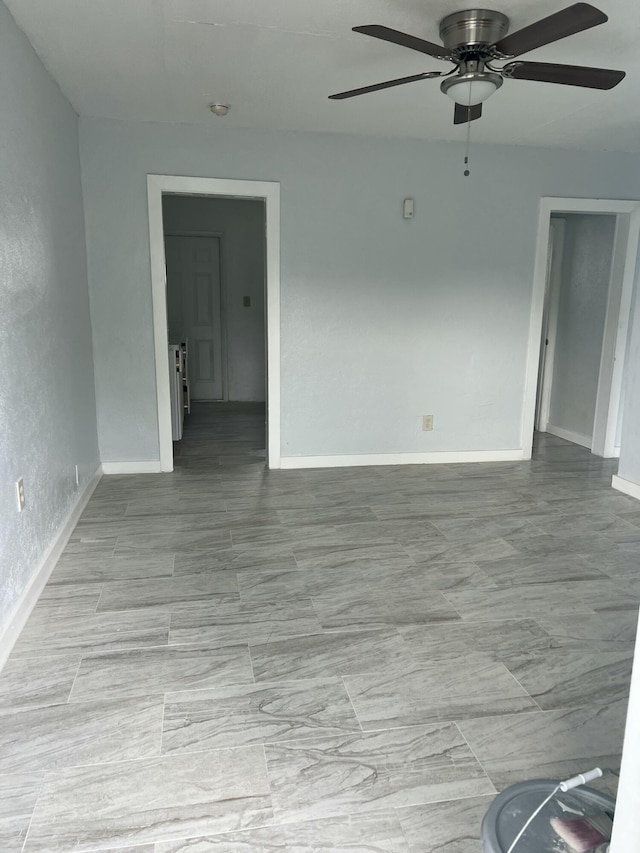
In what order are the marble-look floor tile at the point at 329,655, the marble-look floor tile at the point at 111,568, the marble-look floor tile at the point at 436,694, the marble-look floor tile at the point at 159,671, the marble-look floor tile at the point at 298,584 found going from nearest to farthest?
the marble-look floor tile at the point at 436,694 → the marble-look floor tile at the point at 159,671 → the marble-look floor tile at the point at 329,655 → the marble-look floor tile at the point at 298,584 → the marble-look floor tile at the point at 111,568

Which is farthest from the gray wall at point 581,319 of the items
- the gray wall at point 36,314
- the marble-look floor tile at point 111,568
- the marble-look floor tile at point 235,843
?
the marble-look floor tile at point 235,843

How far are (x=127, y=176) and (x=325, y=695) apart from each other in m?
3.48

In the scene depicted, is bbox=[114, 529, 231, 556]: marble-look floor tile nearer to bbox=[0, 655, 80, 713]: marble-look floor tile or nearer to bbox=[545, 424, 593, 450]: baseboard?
bbox=[0, 655, 80, 713]: marble-look floor tile

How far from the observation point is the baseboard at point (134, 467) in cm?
426

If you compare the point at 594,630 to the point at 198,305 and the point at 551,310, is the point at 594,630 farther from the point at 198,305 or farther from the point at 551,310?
the point at 198,305

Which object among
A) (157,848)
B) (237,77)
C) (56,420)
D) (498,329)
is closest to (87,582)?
(56,420)

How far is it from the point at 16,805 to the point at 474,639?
1561 mm

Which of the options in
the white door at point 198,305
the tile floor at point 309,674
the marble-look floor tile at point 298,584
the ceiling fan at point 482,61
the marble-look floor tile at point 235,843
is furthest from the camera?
the white door at point 198,305

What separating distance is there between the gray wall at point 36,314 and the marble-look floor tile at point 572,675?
1.85 meters

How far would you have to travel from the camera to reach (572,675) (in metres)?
2.05

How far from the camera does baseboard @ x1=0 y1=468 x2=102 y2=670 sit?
211cm

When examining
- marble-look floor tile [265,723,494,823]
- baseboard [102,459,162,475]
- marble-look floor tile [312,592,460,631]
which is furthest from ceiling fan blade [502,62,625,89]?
baseboard [102,459,162,475]

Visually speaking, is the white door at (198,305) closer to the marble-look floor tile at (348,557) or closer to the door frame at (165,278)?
the door frame at (165,278)

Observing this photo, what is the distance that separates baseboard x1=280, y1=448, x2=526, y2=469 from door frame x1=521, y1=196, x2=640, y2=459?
0.71 ft
